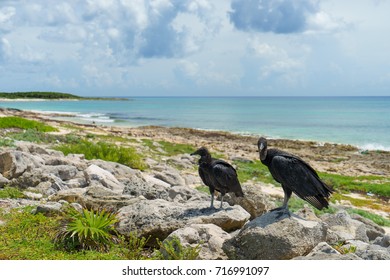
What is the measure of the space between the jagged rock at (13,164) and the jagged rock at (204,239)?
297 inches

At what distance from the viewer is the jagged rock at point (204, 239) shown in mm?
7383

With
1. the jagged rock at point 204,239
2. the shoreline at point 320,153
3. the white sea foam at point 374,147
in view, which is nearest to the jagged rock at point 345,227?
the jagged rock at point 204,239

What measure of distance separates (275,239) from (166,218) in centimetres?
253

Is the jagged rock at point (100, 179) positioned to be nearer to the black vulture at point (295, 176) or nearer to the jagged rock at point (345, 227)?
the jagged rock at point (345, 227)

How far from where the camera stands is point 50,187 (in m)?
12.9

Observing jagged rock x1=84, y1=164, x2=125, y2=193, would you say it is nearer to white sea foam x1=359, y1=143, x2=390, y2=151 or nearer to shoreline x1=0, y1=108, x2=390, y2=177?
shoreline x1=0, y1=108, x2=390, y2=177

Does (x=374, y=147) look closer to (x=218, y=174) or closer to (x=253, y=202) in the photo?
(x=253, y=202)

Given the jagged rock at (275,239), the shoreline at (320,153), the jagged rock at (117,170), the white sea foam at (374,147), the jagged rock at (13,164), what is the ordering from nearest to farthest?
the jagged rock at (275,239)
the jagged rock at (13,164)
the jagged rock at (117,170)
the shoreline at (320,153)
the white sea foam at (374,147)

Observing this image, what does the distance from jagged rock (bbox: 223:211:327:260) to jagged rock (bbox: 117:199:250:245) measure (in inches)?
57.7

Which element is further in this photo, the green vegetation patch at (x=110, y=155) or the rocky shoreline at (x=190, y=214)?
the green vegetation patch at (x=110, y=155)

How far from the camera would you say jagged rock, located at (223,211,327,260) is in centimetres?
679

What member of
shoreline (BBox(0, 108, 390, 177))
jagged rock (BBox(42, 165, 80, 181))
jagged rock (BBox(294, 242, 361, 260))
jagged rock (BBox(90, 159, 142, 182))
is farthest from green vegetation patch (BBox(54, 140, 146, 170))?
jagged rock (BBox(294, 242, 361, 260))

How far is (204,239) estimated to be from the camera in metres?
7.65

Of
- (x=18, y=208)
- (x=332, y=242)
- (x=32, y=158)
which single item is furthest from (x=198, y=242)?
(x=32, y=158)
